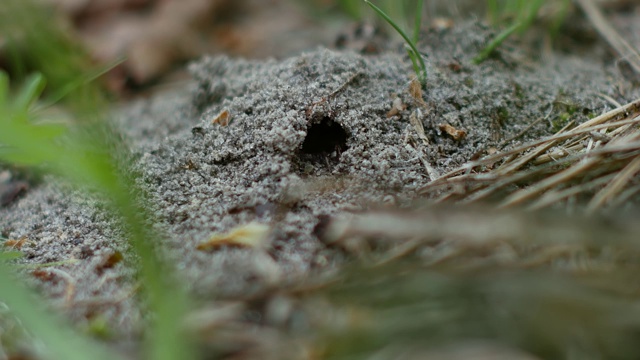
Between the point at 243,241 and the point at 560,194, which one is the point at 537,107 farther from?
the point at 243,241

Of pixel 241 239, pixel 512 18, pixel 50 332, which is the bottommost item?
pixel 50 332

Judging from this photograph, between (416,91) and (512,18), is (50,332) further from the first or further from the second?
(512,18)

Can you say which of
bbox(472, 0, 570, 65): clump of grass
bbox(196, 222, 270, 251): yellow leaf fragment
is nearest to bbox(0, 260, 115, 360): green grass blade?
bbox(196, 222, 270, 251): yellow leaf fragment

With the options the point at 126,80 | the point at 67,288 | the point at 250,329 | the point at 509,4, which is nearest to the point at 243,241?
the point at 250,329

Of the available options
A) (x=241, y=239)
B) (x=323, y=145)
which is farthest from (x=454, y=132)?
(x=241, y=239)

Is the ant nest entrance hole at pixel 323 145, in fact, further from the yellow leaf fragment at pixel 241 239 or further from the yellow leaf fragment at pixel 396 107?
the yellow leaf fragment at pixel 241 239

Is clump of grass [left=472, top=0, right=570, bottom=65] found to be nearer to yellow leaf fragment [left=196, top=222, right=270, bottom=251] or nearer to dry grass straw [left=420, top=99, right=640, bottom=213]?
dry grass straw [left=420, top=99, right=640, bottom=213]
